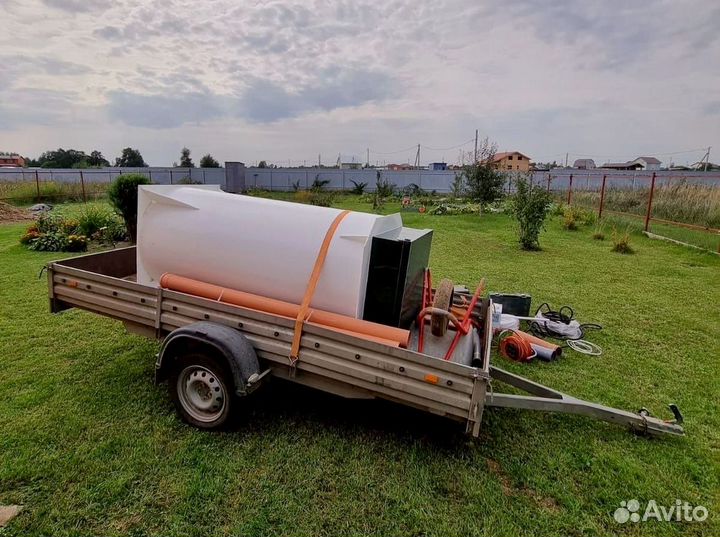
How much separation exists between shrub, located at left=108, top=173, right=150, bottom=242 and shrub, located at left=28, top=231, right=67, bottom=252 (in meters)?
1.31

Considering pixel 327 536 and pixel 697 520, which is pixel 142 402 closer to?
pixel 327 536

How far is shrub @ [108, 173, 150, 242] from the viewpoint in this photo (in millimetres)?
9203

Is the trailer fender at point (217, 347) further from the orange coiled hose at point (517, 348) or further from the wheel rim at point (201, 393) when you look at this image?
the orange coiled hose at point (517, 348)

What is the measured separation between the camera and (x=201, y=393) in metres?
2.98

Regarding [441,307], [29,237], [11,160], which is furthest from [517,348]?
[11,160]

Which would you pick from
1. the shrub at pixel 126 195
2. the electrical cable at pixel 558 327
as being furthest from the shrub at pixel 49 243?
the electrical cable at pixel 558 327

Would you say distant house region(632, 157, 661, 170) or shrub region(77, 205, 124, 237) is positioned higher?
distant house region(632, 157, 661, 170)

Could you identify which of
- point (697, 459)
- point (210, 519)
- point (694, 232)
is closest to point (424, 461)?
point (210, 519)

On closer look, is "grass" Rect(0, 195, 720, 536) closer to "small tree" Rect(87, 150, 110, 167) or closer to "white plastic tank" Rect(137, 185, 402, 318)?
"white plastic tank" Rect(137, 185, 402, 318)

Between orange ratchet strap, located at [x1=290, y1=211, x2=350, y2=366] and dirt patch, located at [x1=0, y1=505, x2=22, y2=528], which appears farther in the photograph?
orange ratchet strap, located at [x1=290, y1=211, x2=350, y2=366]

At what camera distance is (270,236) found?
3033 millimetres

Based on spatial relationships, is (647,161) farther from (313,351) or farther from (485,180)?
(313,351)

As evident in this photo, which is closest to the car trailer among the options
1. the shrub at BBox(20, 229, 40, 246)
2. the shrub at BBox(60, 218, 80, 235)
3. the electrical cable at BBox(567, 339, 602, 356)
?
the electrical cable at BBox(567, 339, 602, 356)

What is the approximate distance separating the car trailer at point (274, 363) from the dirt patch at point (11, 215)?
14.5m
